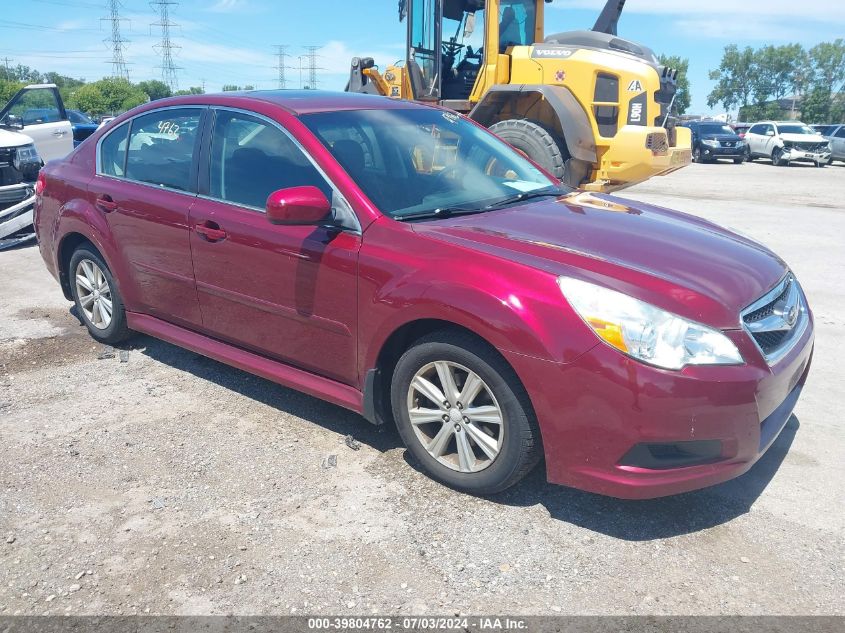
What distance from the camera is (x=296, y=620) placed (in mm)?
2516

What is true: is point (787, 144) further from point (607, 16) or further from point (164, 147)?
point (164, 147)

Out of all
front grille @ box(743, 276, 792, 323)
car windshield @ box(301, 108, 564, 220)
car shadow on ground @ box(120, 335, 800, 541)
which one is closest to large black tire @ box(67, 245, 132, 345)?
car shadow on ground @ box(120, 335, 800, 541)

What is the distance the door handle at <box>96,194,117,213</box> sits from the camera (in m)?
4.65

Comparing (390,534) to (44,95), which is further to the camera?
(44,95)

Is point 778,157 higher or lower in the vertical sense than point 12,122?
lower

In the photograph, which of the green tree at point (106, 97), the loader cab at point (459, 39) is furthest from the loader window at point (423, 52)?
the green tree at point (106, 97)

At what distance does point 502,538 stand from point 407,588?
1.63ft

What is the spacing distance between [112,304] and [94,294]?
0.25m

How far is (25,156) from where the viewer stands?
30.5 feet

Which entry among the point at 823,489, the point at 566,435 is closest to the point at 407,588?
the point at 566,435

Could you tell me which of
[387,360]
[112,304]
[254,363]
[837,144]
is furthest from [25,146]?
[837,144]

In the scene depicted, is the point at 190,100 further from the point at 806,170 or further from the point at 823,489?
the point at 806,170

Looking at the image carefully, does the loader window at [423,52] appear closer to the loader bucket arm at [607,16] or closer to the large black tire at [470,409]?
the loader bucket arm at [607,16]

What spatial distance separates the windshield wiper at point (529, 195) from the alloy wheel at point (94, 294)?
2780mm
